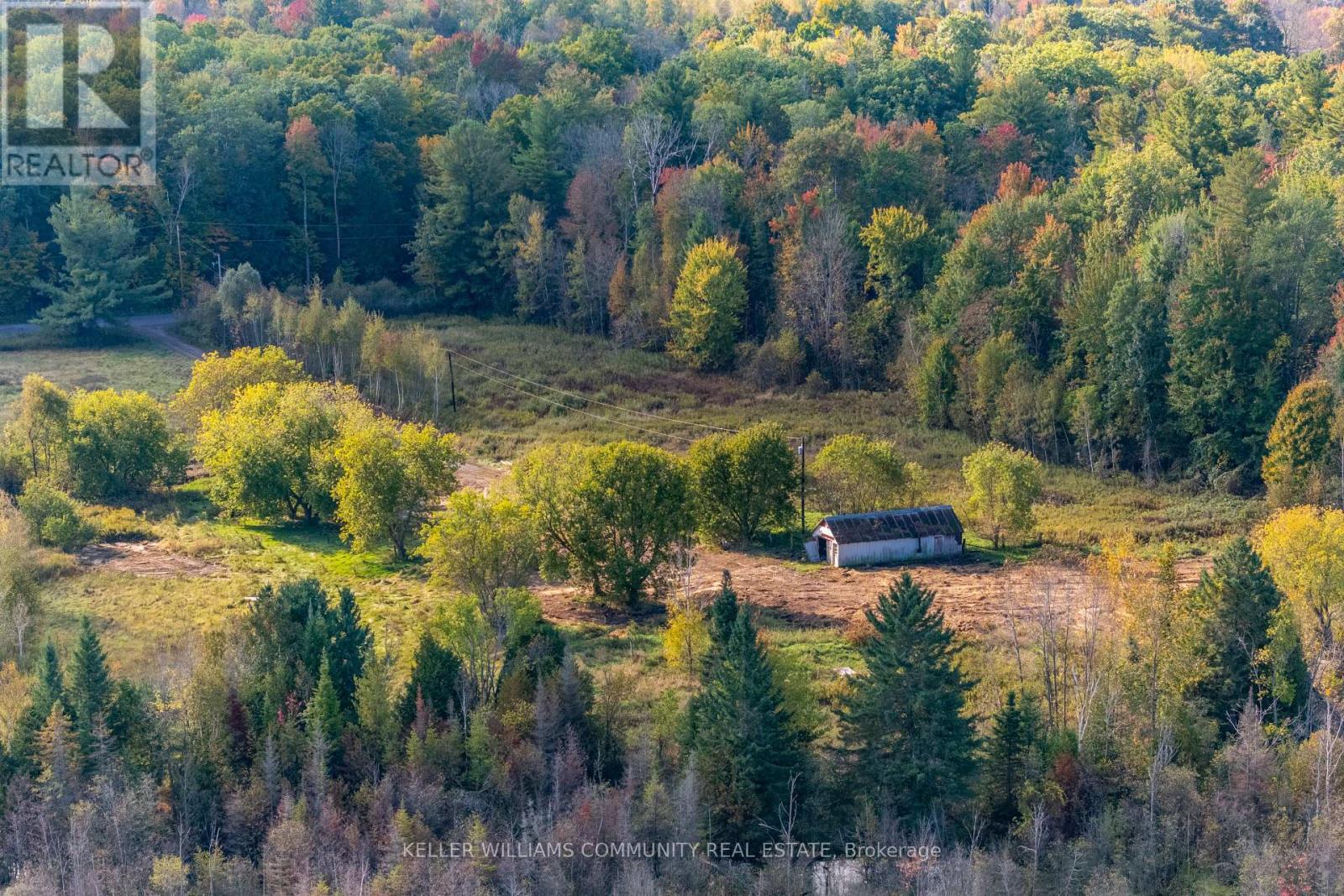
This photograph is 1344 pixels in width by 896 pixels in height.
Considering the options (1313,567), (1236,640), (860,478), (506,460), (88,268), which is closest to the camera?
(1236,640)

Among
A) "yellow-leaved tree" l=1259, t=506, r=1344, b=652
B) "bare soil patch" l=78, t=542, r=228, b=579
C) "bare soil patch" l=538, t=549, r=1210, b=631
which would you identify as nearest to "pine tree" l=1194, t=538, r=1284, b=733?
"yellow-leaved tree" l=1259, t=506, r=1344, b=652

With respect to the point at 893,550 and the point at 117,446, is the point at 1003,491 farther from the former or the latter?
the point at 117,446

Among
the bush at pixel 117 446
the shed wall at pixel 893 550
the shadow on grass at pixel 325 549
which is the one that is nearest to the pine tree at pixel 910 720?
the shed wall at pixel 893 550

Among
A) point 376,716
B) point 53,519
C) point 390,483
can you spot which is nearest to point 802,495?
point 390,483

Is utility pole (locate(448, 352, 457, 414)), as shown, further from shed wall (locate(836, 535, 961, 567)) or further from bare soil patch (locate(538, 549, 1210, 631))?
shed wall (locate(836, 535, 961, 567))

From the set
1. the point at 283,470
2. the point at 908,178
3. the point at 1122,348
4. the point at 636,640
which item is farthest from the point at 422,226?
the point at 636,640

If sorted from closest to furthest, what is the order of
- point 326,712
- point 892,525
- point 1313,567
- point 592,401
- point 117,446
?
1. point 326,712
2. point 1313,567
3. point 892,525
4. point 117,446
5. point 592,401
